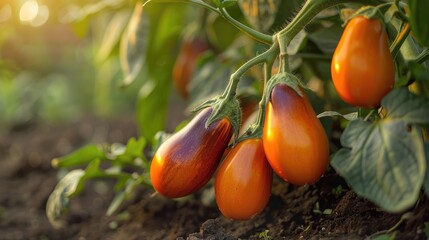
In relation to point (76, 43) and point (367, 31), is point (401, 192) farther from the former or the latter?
point (76, 43)

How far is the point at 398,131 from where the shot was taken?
120cm

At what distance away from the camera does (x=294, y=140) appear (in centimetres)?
126

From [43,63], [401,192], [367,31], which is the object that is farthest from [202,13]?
[43,63]

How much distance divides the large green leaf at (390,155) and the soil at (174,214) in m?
0.15

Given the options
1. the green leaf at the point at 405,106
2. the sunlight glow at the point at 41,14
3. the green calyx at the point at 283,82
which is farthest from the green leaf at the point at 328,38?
the sunlight glow at the point at 41,14

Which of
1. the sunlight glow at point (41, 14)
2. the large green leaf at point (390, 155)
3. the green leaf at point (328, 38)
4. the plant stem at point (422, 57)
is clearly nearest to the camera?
the large green leaf at point (390, 155)

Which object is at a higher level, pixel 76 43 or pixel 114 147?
pixel 114 147

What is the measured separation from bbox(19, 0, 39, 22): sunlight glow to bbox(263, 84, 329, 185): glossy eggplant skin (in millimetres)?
2616

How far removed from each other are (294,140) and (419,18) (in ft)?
1.01

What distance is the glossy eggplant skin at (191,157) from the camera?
1396 mm

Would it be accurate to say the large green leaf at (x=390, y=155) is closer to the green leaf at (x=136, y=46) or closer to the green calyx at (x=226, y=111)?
the green calyx at (x=226, y=111)

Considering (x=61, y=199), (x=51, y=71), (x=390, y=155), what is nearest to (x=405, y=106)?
(x=390, y=155)

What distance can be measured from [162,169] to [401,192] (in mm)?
489

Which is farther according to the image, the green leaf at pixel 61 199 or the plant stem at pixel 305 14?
the green leaf at pixel 61 199
